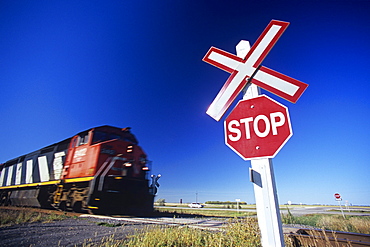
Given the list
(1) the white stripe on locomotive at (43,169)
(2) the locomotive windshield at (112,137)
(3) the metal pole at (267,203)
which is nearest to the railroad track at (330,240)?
(3) the metal pole at (267,203)

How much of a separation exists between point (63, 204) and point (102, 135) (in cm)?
492

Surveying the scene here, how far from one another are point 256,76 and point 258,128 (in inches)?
22.3

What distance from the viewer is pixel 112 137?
11.2 metres

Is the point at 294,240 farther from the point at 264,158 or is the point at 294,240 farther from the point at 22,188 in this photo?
the point at 22,188

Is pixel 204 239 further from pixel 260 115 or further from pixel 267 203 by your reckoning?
pixel 260 115

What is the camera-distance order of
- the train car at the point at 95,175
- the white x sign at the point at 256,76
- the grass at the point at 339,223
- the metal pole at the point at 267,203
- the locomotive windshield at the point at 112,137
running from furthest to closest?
the locomotive windshield at the point at 112,137 < the train car at the point at 95,175 < the grass at the point at 339,223 < the white x sign at the point at 256,76 < the metal pole at the point at 267,203

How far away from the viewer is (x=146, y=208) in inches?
406

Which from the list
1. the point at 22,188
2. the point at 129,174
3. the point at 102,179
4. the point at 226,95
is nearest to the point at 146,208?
the point at 129,174

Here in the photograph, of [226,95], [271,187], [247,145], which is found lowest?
[271,187]

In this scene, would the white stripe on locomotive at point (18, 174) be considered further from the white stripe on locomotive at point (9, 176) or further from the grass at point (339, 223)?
the grass at point (339, 223)

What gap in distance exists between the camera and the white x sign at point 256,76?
167 cm

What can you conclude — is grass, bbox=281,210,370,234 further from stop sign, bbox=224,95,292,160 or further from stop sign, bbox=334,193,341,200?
stop sign, bbox=224,95,292,160

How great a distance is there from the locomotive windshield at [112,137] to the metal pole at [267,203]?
35.3ft

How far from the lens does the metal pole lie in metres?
1.32
